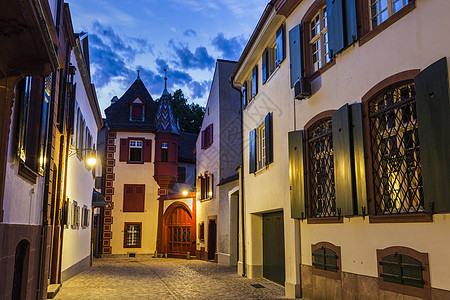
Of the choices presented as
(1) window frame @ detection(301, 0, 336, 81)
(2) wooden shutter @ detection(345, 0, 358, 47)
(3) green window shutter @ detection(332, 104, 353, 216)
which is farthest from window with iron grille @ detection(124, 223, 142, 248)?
(2) wooden shutter @ detection(345, 0, 358, 47)

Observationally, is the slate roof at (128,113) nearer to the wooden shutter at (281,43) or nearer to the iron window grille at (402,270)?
the wooden shutter at (281,43)

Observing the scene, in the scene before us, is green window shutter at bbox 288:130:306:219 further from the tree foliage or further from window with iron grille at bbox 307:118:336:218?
the tree foliage

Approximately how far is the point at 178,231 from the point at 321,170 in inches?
819

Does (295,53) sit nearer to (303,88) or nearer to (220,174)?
(303,88)

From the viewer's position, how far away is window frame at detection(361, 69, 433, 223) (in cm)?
679

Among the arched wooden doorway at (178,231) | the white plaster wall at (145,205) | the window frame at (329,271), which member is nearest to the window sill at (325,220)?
the window frame at (329,271)

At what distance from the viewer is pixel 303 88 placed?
1041cm

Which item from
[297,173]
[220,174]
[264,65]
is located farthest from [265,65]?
[220,174]

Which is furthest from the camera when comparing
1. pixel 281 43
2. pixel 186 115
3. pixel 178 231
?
pixel 186 115

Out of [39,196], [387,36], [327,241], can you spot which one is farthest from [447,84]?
[39,196]

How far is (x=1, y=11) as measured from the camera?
490 cm

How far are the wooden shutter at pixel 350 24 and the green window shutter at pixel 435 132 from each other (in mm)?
2315

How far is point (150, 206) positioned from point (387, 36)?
25.9 meters

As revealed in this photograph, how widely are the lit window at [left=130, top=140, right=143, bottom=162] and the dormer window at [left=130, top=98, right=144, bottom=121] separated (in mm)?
2143
